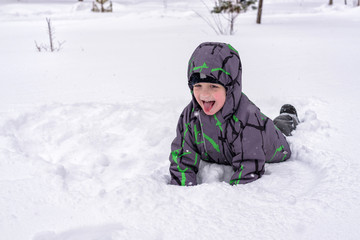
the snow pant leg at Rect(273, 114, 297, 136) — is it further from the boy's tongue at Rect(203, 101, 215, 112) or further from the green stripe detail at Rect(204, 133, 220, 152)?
the boy's tongue at Rect(203, 101, 215, 112)

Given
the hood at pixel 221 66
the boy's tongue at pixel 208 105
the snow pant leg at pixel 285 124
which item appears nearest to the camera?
the hood at pixel 221 66

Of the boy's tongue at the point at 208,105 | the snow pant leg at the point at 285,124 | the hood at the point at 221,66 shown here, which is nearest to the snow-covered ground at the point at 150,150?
the snow pant leg at the point at 285,124

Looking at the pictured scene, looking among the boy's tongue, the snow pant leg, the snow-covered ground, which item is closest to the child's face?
the boy's tongue

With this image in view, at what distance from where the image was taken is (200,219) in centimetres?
144

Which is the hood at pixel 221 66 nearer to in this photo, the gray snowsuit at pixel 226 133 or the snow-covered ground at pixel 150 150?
the gray snowsuit at pixel 226 133

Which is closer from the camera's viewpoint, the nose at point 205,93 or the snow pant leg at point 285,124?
the nose at point 205,93

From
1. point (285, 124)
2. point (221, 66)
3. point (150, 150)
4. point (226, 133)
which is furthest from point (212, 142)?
point (285, 124)

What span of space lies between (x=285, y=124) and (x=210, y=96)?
102 cm

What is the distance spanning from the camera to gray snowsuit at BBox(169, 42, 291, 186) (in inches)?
68.6

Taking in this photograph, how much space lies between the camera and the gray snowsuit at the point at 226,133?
5.72 ft

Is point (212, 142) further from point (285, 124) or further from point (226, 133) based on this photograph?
point (285, 124)

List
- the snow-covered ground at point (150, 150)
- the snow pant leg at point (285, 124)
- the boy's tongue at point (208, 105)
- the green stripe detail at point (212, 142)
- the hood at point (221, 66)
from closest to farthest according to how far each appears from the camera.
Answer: the snow-covered ground at point (150, 150) → the hood at point (221, 66) → the boy's tongue at point (208, 105) → the green stripe detail at point (212, 142) → the snow pant leg at point (285, 124)

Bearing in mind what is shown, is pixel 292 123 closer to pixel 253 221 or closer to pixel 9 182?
pixel 253 221

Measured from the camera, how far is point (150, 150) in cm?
255
